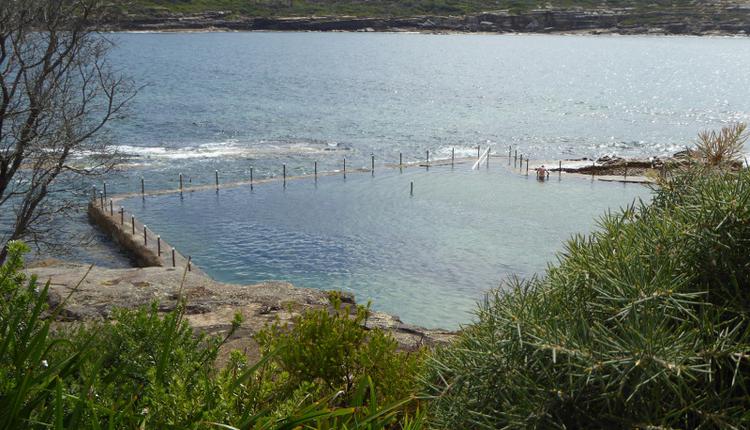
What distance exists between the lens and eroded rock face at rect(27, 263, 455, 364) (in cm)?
1112

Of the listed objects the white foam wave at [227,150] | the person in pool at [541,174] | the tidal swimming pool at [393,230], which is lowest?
the tidal swimming pool at [393,230]

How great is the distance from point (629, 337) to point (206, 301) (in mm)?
10171

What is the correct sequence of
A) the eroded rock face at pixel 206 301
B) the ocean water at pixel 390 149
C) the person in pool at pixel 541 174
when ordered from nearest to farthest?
the eroded rock face at pixel 206 301, the ocean water at pixel 390 149, the person in pool at pixel 541 174

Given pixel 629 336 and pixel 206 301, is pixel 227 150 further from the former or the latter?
pixel 629 336

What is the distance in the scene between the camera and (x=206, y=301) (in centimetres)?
1266

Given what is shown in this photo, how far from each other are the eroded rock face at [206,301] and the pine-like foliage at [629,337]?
19.7ft

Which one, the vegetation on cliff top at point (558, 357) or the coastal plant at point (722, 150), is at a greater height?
the coastal plant at point (722, 150)

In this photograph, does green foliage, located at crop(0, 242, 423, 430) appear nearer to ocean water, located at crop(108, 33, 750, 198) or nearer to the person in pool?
ocean water, located at crop(108, 33, 750, 198)

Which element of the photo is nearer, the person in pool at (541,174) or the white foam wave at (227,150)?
the person in pool at (541,174)

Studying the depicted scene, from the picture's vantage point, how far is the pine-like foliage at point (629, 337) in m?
3.39

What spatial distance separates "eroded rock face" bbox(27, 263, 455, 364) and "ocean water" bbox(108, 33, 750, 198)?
23067 mm

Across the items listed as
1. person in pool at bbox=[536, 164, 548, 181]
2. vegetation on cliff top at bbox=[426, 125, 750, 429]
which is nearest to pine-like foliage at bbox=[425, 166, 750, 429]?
vegetation on cliff top at bbox=[426, 125, 750, 429]

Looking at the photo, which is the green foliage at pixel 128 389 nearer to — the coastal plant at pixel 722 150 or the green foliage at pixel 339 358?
the green foliage at pixel 339 358

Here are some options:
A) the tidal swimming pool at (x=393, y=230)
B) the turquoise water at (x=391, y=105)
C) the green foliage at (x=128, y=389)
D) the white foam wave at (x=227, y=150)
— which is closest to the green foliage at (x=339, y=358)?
the green foliage at (x=128, y=389)
